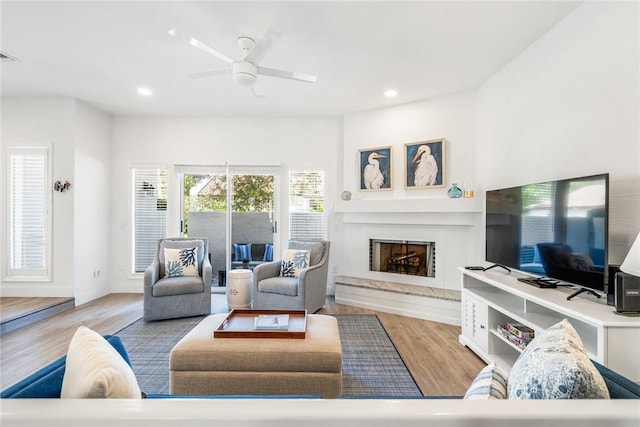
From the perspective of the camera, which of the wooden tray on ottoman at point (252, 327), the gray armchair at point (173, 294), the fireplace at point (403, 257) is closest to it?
the wooden tray on ottoman at point (252, 327)

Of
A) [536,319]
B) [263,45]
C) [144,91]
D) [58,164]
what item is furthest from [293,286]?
[58,164]

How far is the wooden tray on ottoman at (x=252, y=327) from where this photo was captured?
1.99 metres

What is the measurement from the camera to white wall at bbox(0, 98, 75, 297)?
12.9 ft

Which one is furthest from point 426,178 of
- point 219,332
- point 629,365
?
point 219,332

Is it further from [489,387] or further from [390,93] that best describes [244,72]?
[489,387]

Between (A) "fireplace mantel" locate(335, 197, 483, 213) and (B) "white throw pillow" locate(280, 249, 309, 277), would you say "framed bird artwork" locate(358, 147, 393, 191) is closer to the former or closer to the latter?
(A) "fireplace mantel" locate(335, 197, 483, 213)

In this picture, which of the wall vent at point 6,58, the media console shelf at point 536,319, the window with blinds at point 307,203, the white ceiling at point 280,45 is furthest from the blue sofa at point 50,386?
the window with blinds at point 307,203

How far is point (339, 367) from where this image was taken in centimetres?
183

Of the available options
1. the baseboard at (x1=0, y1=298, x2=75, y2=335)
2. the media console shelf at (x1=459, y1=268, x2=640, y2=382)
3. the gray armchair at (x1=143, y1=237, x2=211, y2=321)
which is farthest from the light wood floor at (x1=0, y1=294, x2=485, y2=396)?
the gray armchair at (x1=143, y1=237, x2=211, y2=321)

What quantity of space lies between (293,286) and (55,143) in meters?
3.61

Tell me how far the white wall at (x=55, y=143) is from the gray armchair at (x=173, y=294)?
1.29m

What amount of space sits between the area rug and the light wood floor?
0.39ft

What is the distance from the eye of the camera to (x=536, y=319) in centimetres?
204

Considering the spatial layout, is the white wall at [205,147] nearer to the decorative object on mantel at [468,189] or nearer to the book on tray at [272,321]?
the decorative object on mantel at [468,189]
